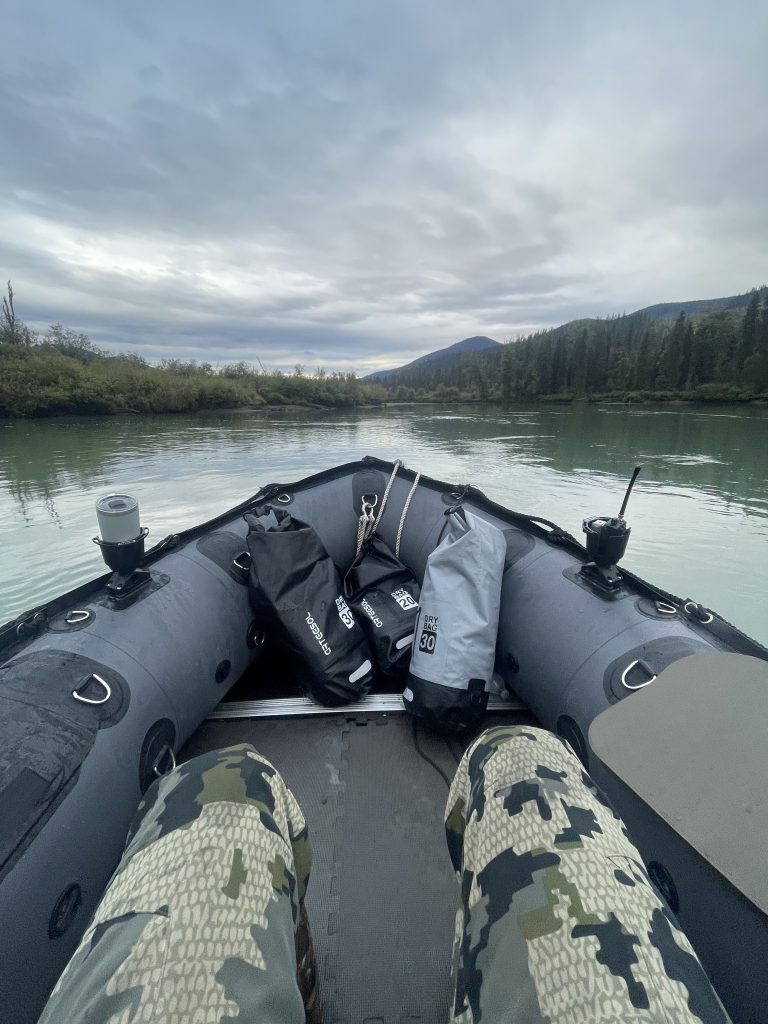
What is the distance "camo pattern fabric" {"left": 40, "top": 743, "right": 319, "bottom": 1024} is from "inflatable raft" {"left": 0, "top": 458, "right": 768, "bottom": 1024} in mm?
337

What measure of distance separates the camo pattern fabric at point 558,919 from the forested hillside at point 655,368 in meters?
46.6

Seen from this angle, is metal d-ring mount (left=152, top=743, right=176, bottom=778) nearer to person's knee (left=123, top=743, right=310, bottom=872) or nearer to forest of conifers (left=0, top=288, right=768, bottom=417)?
person's knee (left=123, top=743, right=310, bottom=872)

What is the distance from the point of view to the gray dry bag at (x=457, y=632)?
5.37 feet

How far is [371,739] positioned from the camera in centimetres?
175

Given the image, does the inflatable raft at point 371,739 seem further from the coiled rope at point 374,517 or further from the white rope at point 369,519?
the white rope at point 369,519

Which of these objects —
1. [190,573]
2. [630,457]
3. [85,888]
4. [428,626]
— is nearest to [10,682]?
[85,888]

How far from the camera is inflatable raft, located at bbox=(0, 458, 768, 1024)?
838 millimetres

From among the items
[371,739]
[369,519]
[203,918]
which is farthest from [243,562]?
[203,918]

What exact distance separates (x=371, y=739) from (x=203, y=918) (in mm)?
1225

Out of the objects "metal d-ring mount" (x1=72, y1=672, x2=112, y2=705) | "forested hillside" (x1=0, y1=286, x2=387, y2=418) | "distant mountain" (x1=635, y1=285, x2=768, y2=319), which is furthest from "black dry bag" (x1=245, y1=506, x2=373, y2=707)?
"distant mountain" (x1=635, y1=285, x2=768, y2=319)

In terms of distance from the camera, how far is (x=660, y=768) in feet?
3.03

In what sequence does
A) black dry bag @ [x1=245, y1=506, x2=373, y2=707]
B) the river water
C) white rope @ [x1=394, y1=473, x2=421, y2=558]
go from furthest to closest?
the river water → white rope @ [x1=394, y1=473, x2=421, y2=558] → black dry bag @ [x1=245, y1=506, x2=373, y2=707]

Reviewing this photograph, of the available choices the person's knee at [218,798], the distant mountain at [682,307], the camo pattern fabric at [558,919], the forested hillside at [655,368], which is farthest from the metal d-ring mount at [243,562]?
the distant mountain at [682,307]

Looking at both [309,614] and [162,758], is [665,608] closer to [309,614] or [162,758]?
[309,614]
